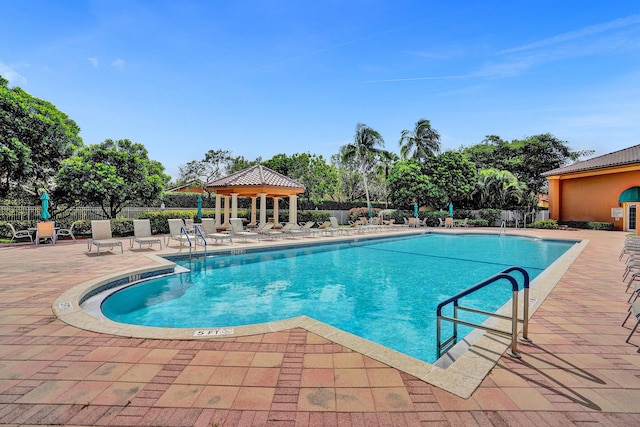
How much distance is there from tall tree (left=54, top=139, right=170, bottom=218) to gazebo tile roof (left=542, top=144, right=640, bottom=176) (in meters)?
28.7

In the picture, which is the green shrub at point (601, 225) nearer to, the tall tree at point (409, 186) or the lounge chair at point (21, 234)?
the tall tree at point (409, 186)

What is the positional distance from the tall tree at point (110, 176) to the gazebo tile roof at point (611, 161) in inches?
1132

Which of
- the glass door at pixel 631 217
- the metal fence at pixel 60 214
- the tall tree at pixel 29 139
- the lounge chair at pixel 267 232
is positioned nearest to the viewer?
the metal fence at pixel 60 214

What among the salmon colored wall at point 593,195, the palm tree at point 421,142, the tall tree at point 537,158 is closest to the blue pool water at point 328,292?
the salmon colored wall at point 593,195

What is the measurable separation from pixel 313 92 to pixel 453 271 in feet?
53.2

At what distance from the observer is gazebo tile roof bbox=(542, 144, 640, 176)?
70.0 ft

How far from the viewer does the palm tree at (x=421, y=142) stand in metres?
33.1

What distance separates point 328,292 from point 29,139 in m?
20.4

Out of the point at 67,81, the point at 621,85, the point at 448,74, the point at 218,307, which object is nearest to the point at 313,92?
the point at 448,74

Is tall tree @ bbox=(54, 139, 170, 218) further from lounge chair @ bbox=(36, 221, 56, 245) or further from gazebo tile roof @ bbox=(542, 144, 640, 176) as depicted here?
gazebo tile roof @ bbox=(542, 144, 640, 176)

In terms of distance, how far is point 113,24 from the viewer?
1103cm

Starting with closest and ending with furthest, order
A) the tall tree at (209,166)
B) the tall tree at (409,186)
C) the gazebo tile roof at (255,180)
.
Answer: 1. the gazebo tile roof at (255,180)
2. the tall tree at (409,186)
3. the tall tree at (209,166)

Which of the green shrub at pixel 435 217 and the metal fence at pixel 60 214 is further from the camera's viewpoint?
the green shrub at pixel 435 217

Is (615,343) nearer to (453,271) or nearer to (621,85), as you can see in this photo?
(453,271)
